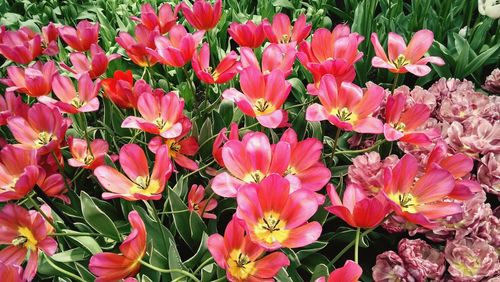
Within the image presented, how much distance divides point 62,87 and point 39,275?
1.73 feet

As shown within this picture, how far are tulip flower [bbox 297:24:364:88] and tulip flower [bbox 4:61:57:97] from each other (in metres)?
0.71

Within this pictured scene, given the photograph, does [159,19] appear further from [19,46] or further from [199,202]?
[199,202]

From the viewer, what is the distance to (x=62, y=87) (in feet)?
4.94

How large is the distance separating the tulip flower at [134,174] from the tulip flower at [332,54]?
45 cm

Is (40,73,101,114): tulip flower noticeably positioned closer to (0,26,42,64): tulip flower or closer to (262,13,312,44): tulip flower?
(0,26,42,64): tulip flower

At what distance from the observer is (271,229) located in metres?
1.08

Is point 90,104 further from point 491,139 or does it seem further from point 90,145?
point 491,139

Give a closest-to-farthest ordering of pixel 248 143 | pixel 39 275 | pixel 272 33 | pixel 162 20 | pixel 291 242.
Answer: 1. pixel 291 242
2. pixel 248 143
3. pixel 39 275
4. pixel 272 33
5. pixel 162 20

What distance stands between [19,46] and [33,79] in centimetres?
19

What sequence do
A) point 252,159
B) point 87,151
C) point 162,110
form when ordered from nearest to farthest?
point 252,159
point 162,110
point 87,151

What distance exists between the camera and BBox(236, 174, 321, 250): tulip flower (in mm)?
1054

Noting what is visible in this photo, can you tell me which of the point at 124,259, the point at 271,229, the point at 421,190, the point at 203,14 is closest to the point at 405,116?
the point at 421,190

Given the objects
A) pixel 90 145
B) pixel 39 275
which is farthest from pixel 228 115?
pixel 39 275

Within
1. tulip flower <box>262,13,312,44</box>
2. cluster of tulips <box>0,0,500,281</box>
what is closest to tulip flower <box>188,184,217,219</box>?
cluster of tulips <box>0,0,500,281</box>
